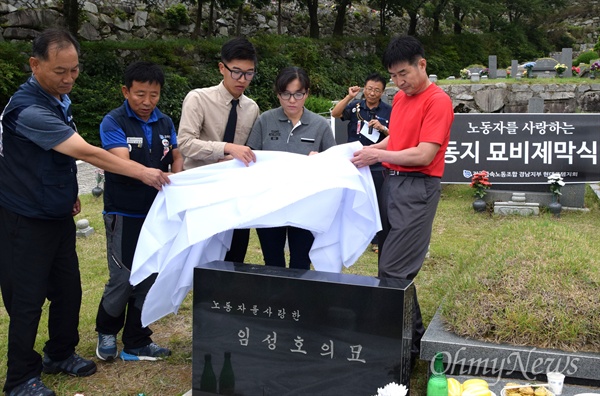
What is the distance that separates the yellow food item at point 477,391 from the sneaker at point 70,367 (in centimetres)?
209

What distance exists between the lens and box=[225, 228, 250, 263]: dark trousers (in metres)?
3.89

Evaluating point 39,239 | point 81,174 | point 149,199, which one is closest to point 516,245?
point 149,199

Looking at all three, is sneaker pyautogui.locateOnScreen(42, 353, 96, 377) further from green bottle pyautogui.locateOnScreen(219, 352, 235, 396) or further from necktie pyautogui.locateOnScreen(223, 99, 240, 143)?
necktie pyautogui.locateOnScreen(223, 99, 240, 143)

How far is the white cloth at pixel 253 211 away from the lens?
331cm

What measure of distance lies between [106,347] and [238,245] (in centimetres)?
97

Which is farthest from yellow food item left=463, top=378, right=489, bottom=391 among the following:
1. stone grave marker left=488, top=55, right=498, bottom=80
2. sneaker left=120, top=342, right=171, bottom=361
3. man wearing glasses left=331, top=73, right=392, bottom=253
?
stone grave marker left=488, top=55, right=498, bottom=80

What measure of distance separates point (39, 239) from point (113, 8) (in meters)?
19.0

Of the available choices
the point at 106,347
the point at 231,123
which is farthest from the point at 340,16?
the point at 106,347

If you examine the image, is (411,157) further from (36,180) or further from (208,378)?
(36,180)

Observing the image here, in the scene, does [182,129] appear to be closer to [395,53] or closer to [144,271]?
[144,271]

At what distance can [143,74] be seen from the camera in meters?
3.54

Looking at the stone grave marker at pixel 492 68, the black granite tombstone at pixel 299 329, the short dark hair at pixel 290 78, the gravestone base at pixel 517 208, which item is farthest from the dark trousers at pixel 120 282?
the stone grave marker at pixel 492 68

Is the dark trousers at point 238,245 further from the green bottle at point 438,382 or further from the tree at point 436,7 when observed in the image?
the tree at point 436,7

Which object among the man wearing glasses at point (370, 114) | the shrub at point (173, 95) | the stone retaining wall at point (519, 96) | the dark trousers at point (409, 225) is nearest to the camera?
the dark trousers at point (409, 225)
